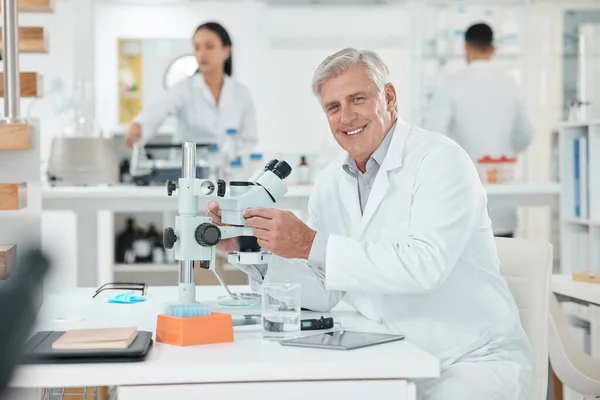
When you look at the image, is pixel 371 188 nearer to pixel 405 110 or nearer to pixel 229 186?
pixel 229 186

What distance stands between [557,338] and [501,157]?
2438 millimetres

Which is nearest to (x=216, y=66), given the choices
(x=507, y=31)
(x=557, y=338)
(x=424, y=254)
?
(x=507, y=31)

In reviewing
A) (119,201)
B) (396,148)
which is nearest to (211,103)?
(119,201)

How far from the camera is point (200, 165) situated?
4234 mm

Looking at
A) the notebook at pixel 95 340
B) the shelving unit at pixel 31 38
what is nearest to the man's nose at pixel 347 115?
the notebook at pixel 95 340

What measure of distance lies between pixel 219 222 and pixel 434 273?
490 mm

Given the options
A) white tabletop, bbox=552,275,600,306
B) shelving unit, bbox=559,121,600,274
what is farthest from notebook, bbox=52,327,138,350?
shelving unit, bbox=559,121,600,274

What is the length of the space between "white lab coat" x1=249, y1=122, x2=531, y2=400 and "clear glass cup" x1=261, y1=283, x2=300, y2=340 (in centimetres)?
10

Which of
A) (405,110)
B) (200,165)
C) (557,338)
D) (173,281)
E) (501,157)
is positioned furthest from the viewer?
(405,110)

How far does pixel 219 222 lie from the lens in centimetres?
187

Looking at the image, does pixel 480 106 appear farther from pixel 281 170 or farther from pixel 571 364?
pixel 281 170

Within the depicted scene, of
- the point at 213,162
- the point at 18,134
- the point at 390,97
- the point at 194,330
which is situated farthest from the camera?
the point at 213,162

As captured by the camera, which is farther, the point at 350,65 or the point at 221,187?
the point at 350,65

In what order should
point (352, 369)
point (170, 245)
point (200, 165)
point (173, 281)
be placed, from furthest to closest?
point (173, 281)
point (200, 165)
point (170, 245)
point (352, 369)
